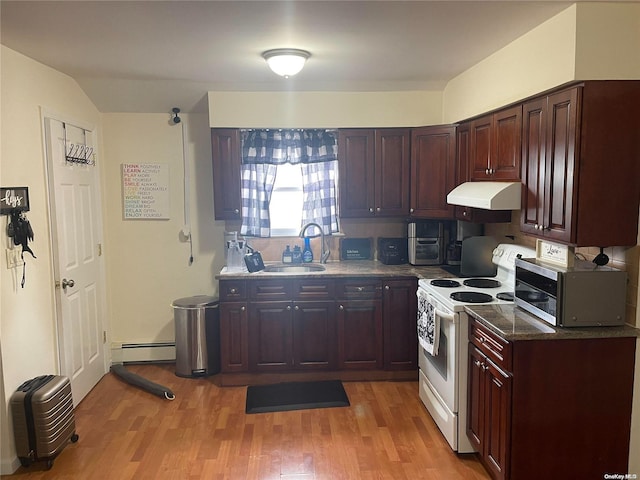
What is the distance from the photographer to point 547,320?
8.57ft

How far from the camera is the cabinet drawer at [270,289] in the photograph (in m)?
4.07

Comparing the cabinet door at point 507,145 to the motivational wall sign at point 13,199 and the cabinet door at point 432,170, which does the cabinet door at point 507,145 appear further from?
the motivational wall sign at point 13,199

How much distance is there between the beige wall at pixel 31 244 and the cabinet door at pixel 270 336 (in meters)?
1.41

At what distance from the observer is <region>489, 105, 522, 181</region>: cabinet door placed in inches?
117

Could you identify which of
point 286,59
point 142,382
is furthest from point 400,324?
point 286,59

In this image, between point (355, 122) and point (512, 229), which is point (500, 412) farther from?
point (355, 122)

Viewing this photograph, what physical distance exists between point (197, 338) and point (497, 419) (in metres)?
2.54

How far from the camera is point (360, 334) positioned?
4152mm

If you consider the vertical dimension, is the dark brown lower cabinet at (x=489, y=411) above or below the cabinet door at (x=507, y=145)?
below

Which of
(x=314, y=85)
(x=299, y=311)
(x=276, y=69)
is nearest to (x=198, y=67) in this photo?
(x=276, y=69)

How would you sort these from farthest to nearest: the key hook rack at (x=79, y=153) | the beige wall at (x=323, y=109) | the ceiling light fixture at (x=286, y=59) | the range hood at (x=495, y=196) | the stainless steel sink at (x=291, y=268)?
the stainless steel sink at (x=291, y=268) → the beige wall at (x=323, y=109) → the key hook rack at (x=79, y=153) → the ceiling light fixture at (x=286, y=59) → the range hood at (x=495, y=196)

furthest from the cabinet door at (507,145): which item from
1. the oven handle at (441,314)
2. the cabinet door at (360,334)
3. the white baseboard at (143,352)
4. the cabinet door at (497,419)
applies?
the white baseboard at (143,352)

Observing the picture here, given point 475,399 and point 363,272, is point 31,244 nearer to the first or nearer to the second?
point 363,272

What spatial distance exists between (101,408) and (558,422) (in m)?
3.05
